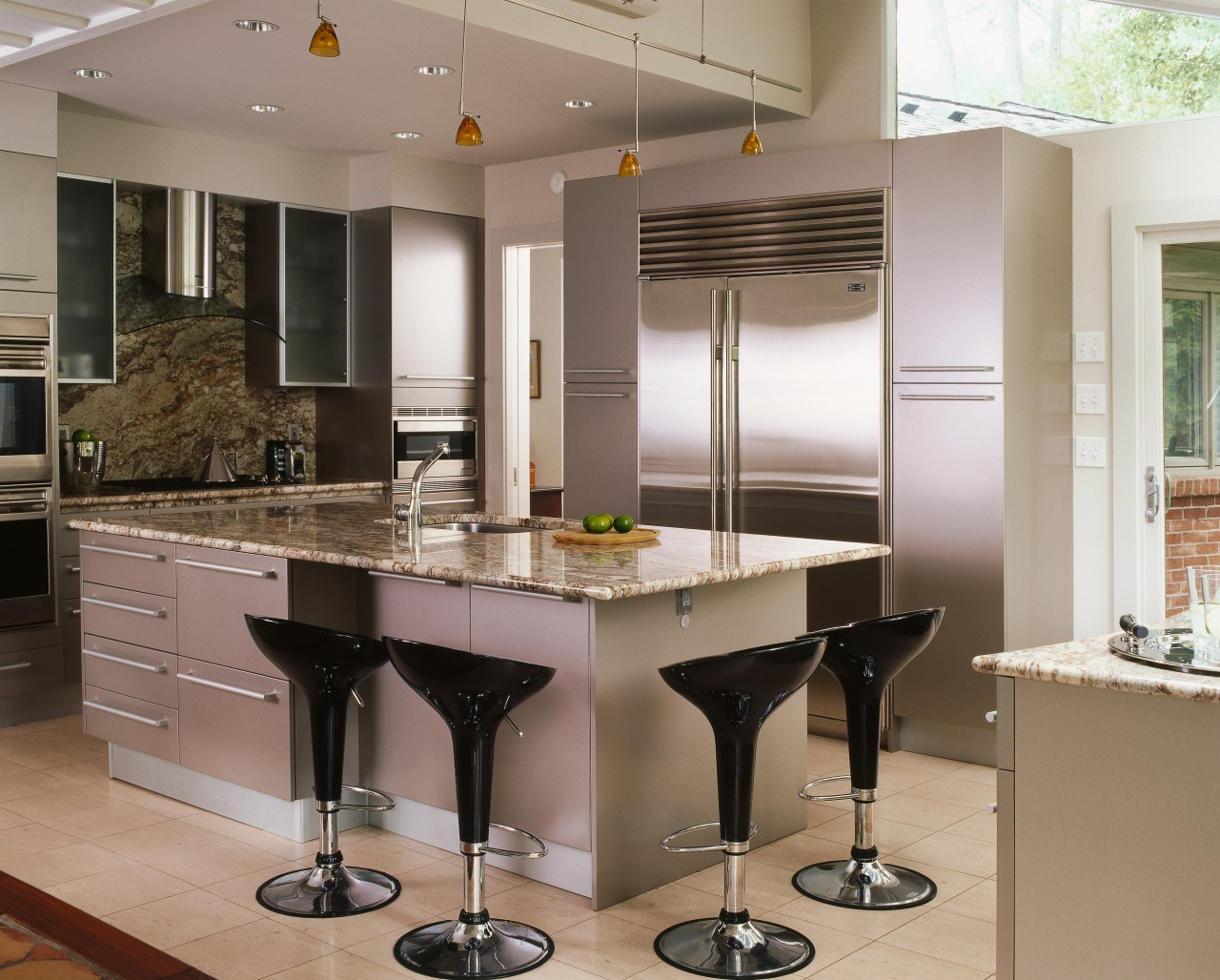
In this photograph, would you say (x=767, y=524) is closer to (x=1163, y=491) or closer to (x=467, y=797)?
(x=1163, y=491)

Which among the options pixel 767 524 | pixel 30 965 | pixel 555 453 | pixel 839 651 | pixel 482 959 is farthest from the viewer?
pixel 555 453

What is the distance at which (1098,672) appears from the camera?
2176mm

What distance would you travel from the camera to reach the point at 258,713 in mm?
3975

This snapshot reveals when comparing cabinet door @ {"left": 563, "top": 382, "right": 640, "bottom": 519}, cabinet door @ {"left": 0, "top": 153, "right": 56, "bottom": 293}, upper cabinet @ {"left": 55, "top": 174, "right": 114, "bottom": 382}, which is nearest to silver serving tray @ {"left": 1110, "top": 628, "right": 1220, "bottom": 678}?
cabinet door @ {"left": 563, "top": 382, "right": 640, "bottom": 519}

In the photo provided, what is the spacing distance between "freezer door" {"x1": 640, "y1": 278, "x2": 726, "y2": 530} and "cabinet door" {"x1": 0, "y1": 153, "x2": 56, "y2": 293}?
260cm

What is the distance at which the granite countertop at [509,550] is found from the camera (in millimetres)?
3266

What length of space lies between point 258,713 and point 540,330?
596cm

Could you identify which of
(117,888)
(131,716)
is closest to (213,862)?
(117,888)

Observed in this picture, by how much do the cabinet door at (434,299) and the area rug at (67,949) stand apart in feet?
16.6

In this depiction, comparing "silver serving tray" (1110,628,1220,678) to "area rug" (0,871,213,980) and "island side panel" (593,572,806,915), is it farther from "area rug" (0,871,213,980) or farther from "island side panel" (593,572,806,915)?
"area rug" (0,871,213,980)

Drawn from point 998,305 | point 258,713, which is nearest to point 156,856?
point 258,713

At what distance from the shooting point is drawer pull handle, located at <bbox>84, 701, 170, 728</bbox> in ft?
14.3

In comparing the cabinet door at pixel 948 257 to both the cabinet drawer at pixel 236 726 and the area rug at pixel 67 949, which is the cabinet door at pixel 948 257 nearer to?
the cabinet drawer at pixel 236 726

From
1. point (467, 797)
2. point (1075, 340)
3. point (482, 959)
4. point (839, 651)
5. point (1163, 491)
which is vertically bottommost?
point (482, 959)
